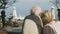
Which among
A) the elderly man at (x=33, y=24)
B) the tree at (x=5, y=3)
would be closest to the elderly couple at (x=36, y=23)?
the elderly man at (x=33, y=24)

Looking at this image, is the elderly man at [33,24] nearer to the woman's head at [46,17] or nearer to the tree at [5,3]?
the woman's head at [46,17]

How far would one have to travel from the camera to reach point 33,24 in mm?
3488

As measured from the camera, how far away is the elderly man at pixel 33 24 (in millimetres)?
3470

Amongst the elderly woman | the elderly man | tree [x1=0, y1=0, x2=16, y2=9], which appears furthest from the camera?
tree [x1=0, y1=0, x2=16, y2=9]

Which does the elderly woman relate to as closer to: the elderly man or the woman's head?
the woman's head

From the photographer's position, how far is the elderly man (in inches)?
137

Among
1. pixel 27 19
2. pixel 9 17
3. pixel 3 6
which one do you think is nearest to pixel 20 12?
pixel 9 17

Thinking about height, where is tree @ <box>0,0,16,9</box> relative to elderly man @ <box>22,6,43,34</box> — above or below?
above

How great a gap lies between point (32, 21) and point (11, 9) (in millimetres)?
5599

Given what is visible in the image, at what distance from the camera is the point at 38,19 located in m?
3.51

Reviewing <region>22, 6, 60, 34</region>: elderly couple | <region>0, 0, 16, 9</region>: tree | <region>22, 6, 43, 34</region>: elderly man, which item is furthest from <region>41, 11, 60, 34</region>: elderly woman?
<region>0, 0, 16, 9</region>: tree

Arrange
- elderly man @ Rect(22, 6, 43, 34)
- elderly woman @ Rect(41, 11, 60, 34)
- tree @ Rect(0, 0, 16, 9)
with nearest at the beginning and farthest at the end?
elderly woman @ Rect(41, 11, 60, 34)
elderly man @ Rect(22, 6, 43, 34)
tree @ Rect(0, 0, 16, 9)

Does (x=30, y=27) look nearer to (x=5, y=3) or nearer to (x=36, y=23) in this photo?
(x=36, y=23)

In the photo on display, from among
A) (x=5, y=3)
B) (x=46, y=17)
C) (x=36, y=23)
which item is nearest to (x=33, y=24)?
(x=36, y=23)
